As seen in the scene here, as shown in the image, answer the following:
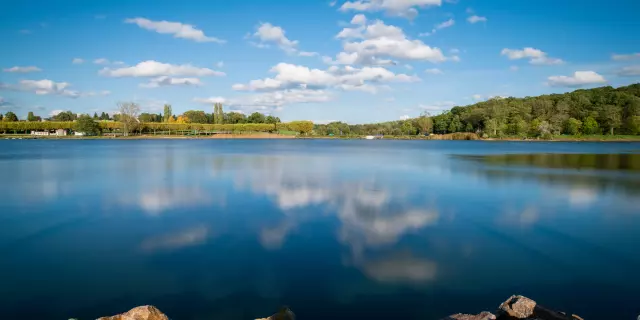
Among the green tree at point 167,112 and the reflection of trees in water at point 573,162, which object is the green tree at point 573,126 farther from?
the green tree at point 167,112

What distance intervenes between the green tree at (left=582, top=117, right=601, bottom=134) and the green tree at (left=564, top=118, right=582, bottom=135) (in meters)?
1.12

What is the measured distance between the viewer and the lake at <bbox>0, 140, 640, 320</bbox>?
5484 millimetres

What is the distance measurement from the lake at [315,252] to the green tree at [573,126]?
308 ft

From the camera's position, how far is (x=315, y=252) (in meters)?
7.59

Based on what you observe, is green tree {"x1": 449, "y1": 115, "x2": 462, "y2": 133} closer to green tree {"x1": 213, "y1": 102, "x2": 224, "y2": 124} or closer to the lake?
green tree {"x1": 213, "y1": 102, "x2": 224, "y2": 124}

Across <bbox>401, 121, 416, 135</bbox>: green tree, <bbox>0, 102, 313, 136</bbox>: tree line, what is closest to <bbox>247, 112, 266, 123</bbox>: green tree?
<bbox>0, 102, 313, 136</bbox>: tree line

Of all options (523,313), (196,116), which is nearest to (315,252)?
(523,313)

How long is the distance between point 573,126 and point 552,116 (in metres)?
6.46

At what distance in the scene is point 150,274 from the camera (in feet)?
21.1

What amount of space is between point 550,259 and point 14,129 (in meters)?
124

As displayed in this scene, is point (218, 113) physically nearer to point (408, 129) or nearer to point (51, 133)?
point (51, 133)

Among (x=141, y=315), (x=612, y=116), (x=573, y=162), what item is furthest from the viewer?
(x=612, y=116)

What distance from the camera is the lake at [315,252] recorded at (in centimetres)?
548

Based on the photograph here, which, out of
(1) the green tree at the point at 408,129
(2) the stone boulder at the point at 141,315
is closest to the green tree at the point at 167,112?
(1) the green tree at the point at 408,129
